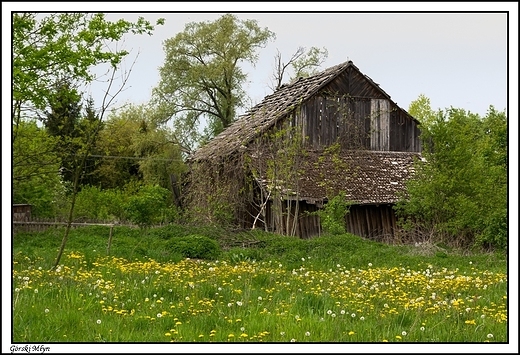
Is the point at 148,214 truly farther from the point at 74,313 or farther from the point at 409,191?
the point at 74,313

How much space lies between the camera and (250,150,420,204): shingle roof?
80.7 ft

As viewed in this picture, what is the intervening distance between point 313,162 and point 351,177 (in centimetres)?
172

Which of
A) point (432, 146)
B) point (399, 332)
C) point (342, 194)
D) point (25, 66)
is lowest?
point (399, 332)

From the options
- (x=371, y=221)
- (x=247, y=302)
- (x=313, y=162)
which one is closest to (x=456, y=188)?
(x=371, y=221)

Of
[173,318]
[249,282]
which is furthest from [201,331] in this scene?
[249,282]

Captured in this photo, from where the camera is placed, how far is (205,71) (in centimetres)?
4469

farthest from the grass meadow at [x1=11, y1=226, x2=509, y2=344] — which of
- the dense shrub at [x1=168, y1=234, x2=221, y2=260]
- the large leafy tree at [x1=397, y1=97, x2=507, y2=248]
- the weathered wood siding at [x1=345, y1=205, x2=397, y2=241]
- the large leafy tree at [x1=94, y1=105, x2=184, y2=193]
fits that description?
the large leafy tree at [x1=94, y1=105, x2=184, y2=193]

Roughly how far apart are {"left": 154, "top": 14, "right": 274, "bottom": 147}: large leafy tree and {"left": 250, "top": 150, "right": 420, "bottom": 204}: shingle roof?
59.7ft

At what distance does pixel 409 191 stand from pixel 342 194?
7.78 feet

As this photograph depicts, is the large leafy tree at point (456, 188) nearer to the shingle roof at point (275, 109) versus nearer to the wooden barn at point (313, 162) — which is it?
the wooden barn at point (313, 162)

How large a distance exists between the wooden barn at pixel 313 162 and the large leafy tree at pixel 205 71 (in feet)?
46.3

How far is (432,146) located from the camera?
2284 cm

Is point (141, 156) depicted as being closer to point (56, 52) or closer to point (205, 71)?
point (205, 71)

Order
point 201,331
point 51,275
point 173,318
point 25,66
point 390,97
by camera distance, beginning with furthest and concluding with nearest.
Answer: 1. point 390,97
2. point 25,66
3. point 51,275
4. point 173,318
5. point 201,331
